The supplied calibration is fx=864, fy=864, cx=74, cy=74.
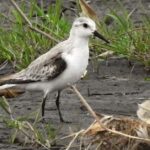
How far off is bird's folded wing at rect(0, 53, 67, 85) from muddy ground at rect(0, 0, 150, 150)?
27cm

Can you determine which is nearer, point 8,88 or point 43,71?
point 43,71

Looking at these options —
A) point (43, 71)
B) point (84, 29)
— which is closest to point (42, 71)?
point (43, 71)

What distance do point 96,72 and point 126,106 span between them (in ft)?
4.38

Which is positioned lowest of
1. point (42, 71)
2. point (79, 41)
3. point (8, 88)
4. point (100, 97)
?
point (100, 97)

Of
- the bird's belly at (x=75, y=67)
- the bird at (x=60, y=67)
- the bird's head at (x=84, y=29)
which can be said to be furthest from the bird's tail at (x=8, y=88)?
the bird's head at (x=84, y=29)

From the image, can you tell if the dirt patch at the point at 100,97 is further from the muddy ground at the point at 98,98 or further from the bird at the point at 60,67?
the bird at the point at 60,67

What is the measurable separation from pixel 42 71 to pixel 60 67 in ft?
0.86

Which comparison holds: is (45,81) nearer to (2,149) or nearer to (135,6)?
(2,149)

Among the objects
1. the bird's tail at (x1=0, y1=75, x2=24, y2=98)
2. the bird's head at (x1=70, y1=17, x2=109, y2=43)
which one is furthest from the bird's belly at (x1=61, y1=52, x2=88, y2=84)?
the bird's tail at (x1=0, y1=75, x2=24, y2=98)

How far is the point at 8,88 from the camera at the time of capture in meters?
8.26

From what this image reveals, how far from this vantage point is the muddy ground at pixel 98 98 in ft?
24.6

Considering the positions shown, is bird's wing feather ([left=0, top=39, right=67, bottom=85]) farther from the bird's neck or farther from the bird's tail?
the bird's neck

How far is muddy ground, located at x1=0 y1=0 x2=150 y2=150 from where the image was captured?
7490mm

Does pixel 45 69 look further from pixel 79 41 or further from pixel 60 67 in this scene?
pixel 79 41
